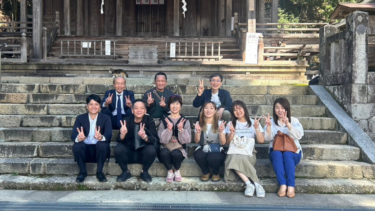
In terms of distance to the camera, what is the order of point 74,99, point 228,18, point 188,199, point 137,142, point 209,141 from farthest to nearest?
point 228,18 < point 74,99 < point 209,141 < point 137,142 < point 188,199

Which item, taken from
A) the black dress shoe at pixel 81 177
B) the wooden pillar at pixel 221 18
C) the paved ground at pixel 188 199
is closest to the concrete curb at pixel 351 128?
the paved ground at pixel 188 199

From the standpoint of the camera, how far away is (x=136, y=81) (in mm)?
6703

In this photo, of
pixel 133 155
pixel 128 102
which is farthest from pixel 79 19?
pixel 133 155

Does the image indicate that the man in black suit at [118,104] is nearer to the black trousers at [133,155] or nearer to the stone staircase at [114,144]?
the stone staircase at [114,144]

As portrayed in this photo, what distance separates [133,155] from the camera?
396 centimetres

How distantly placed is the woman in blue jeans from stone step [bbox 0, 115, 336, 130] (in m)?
1.13

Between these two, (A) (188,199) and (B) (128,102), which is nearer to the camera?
(A) (188,199)

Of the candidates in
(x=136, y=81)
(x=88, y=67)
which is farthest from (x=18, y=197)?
(x=88, y=67)

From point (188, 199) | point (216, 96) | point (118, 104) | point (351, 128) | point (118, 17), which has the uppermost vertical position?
point (118, 17)

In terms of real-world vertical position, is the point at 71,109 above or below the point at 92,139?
above

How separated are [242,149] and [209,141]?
46 centimetres

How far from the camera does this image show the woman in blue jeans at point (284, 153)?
11.9 ft

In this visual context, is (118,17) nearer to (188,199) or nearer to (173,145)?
(173,145)

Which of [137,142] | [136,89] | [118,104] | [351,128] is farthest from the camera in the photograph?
[136,89]
